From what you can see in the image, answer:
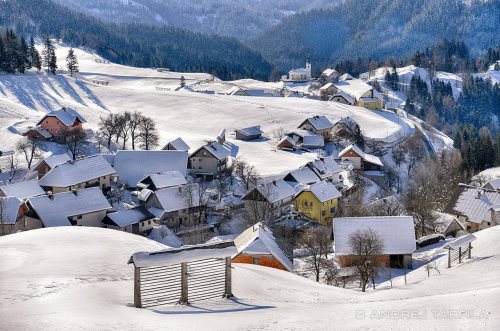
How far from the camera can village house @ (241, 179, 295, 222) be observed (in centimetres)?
4278

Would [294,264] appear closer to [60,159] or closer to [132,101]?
[60,159]

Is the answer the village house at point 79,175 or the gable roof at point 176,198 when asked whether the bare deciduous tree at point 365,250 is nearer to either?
the gable roof at point 176,198

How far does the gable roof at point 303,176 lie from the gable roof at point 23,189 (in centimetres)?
1959

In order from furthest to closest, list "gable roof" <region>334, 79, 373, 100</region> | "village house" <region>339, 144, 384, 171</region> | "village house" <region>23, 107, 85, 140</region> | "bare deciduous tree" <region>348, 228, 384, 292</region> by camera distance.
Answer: "gable roof" <region>334, 79, 373, 100</region> → "village house" <region>339, 144, 384, 171</region> → "village house" <region>23, 107, 85, 140</region> → "bare deciduous tree" <region>348, 228, 384, 292</region>

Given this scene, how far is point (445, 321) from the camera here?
34.7 feet

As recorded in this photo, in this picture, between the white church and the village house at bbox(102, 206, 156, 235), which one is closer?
the village house at bbox(102, 206, 156, 235)

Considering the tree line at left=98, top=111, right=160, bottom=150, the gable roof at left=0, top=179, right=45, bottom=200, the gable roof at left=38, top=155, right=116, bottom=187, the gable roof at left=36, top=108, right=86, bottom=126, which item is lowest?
the gable roof at left=0, top=179, right=45, bottom=200

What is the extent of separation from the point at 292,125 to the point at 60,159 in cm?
3294

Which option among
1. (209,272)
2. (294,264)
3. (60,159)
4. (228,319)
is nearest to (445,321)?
(228,319)

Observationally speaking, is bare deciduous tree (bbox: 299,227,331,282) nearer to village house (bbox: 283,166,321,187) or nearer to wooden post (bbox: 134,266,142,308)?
village house (bbox: 283,166,321,187)

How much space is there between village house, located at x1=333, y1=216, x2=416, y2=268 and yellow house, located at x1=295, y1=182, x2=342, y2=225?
14.1m

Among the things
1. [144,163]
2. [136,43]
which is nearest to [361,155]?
[144,163]

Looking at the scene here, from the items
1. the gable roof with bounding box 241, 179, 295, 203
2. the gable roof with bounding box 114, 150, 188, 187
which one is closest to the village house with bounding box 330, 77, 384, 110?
the gable roof with bounding box 114, 150, 188, 187

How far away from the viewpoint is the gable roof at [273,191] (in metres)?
43.8
